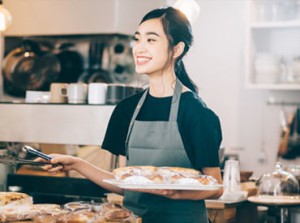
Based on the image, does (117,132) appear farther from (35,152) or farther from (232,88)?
(232,88)

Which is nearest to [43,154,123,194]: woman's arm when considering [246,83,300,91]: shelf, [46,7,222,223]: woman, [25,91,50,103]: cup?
[46,7,222,223]: woman

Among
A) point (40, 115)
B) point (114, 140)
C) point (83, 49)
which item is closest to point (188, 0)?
point (40, 115)

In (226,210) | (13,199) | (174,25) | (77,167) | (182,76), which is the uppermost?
(174,25)

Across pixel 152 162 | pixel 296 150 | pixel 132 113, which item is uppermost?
pixel 132 113

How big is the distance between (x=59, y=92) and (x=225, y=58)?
8.09ft

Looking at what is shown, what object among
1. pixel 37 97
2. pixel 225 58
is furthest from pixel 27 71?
pixel 225 58

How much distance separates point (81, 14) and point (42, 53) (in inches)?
22.2

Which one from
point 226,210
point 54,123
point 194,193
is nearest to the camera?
point 194,193

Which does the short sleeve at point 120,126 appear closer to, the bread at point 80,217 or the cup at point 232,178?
the bread at point 80,217

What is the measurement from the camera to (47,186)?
3240 mm

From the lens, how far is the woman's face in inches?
85.3

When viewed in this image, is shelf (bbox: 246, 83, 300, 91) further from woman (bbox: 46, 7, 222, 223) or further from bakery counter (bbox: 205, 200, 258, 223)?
woman (bbox: 46, 7, 222, 223)

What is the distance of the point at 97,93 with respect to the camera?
3.23 m

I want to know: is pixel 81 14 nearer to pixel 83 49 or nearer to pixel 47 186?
pixel 83 49
